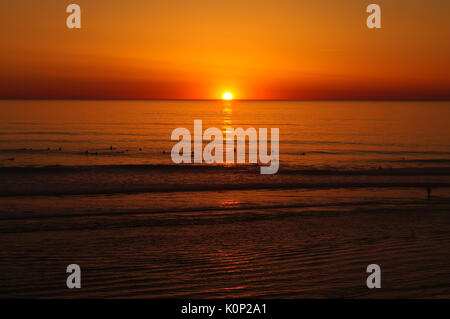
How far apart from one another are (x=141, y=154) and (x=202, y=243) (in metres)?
27.6

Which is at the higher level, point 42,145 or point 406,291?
point 42,145

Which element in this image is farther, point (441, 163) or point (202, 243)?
point (441, 163)

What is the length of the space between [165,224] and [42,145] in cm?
3243

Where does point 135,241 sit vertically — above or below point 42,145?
below

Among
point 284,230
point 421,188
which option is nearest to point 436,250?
point 284,230

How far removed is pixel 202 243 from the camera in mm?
12953

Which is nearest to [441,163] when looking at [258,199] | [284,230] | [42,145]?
[258,199]

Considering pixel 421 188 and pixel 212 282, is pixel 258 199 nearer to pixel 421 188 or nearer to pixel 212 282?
pixel 421 188

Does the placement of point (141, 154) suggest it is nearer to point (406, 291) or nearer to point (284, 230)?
point (284, 230)
